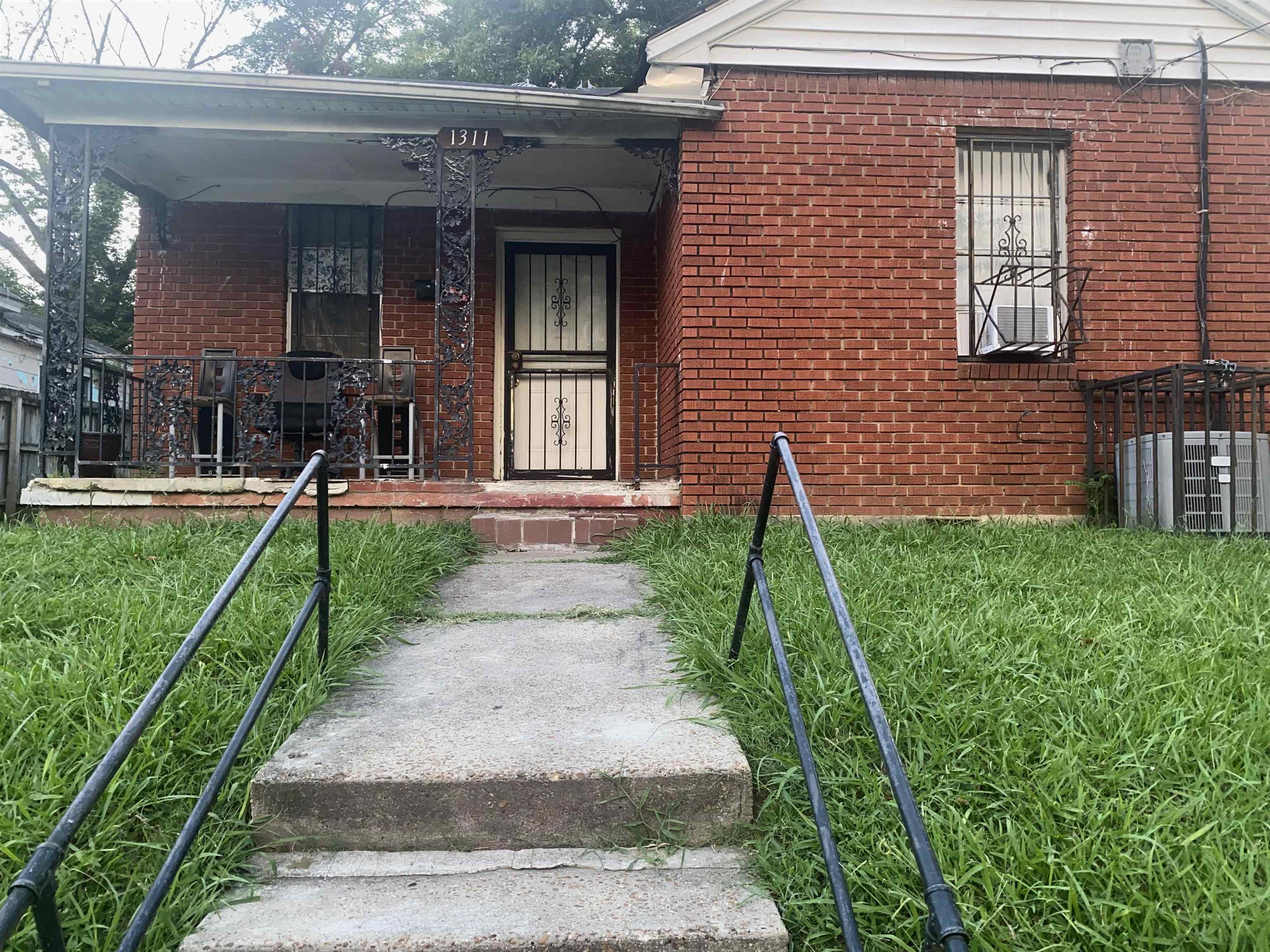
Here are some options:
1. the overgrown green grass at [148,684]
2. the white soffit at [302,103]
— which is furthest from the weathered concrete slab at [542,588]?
the white soffit at [302,103]

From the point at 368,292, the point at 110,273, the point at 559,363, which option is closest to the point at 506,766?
the point at 559,363

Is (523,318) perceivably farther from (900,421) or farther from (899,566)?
(899,566)

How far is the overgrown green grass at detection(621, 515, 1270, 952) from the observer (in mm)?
1521

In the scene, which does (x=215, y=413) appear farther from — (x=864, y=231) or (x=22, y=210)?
(x=22, y=210)

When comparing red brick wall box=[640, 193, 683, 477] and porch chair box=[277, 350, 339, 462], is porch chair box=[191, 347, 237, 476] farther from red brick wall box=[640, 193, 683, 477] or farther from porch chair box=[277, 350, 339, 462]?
red brick wall box=[640, 193, 683, 477]

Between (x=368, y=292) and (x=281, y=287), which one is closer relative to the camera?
(x=281, y=287)

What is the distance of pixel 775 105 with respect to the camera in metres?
5.80

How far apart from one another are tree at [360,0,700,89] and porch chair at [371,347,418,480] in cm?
797

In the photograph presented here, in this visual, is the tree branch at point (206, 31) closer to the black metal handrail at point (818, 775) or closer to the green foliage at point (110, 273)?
the green foliage at point (110, 273)

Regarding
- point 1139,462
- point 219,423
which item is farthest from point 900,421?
point 219,423

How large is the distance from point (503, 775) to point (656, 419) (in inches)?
232

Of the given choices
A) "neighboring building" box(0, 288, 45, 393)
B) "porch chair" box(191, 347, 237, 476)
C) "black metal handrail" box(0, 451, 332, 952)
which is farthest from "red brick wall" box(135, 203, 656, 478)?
"neighboring building" box(0, 288, 45, 393)

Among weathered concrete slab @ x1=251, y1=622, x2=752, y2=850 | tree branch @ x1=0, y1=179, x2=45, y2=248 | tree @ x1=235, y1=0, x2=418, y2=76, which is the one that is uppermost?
tree @ x1=235, y1=0, x2=418, y2=76

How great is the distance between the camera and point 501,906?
1.69 m
